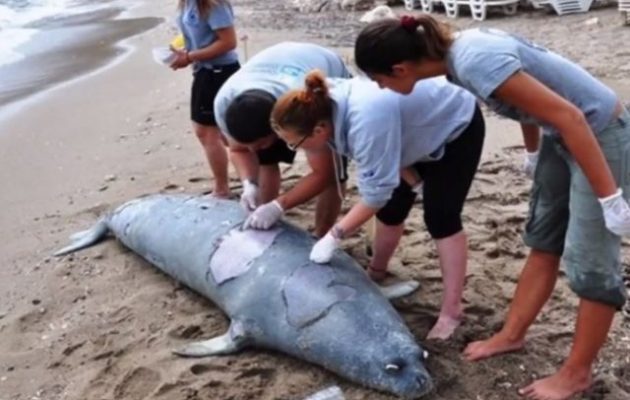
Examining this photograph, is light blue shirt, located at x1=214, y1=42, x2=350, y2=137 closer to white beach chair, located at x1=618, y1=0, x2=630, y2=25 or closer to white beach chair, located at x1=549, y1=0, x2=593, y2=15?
white beach chair, located at x1=618, y1=0, x2=630, y2=25

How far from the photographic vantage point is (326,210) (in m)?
4.66

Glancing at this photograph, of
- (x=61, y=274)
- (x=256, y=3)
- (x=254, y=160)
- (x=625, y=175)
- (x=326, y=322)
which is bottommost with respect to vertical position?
(x=256, y=3)

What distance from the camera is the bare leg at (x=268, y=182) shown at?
4578 mm

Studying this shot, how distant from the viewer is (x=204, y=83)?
5383 millimetres

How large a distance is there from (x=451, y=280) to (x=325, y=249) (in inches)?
22.4

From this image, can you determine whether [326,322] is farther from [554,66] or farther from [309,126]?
[554,66]

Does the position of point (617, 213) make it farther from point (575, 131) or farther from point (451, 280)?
point (451, 280)

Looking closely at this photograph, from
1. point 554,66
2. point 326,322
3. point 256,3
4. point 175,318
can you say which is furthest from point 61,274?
point 256,3

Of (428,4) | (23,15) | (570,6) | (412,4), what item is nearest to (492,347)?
(570,6)

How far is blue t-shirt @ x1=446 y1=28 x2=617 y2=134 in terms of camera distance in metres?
2.89

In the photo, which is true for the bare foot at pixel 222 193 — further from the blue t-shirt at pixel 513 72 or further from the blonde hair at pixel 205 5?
the blue t-shirt at pixel 513 72

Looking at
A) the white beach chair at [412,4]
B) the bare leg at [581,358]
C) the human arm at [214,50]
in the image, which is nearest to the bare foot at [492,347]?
the bare leg at [581,358]

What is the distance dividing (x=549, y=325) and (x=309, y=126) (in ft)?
4.87

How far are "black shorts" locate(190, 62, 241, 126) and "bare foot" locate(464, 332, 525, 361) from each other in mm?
2337
